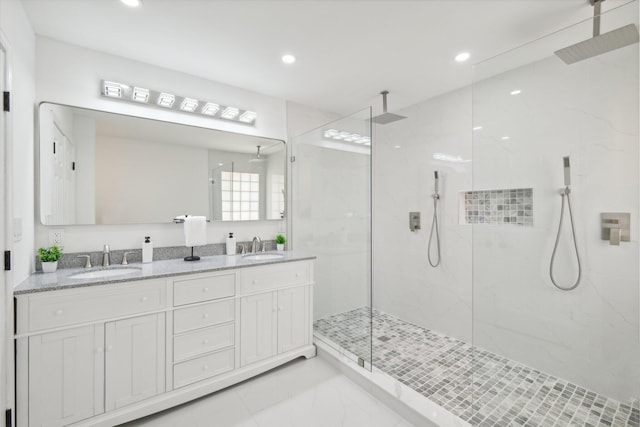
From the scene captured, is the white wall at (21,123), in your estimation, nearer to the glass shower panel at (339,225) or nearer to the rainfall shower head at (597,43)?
the glass shower panel at (339,225)

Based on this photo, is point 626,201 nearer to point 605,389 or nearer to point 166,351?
point 605,389

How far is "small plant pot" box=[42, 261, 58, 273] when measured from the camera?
1931 mm

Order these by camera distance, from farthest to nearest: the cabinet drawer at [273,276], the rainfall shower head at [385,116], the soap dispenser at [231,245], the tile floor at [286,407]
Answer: the rainfall shower head at [385,116] < the soap dispenser at [231,245] < the cabinet drawer at [273,276] < the tile floor at [286,407]

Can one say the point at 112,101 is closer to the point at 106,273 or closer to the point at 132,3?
the point at 132,3

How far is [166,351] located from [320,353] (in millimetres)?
1303

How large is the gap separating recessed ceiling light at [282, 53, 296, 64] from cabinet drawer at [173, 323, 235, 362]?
210 centimetres

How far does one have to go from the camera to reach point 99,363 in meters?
1.73

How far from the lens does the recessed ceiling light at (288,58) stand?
2.29 m

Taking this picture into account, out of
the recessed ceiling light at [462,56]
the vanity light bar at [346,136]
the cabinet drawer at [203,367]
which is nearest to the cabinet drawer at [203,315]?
the cabinet drawer at [203,367]

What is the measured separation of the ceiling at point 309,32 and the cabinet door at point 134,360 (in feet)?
6.21

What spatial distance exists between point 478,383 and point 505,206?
1277 millimetres

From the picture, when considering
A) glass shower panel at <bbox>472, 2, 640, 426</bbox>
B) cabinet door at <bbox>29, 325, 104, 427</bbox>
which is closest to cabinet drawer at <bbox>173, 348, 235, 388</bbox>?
cabinet door at <bbox>29, 325, 104, 427</bbox>

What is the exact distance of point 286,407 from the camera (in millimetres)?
2010

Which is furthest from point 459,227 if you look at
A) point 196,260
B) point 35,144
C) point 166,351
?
point 35,144
